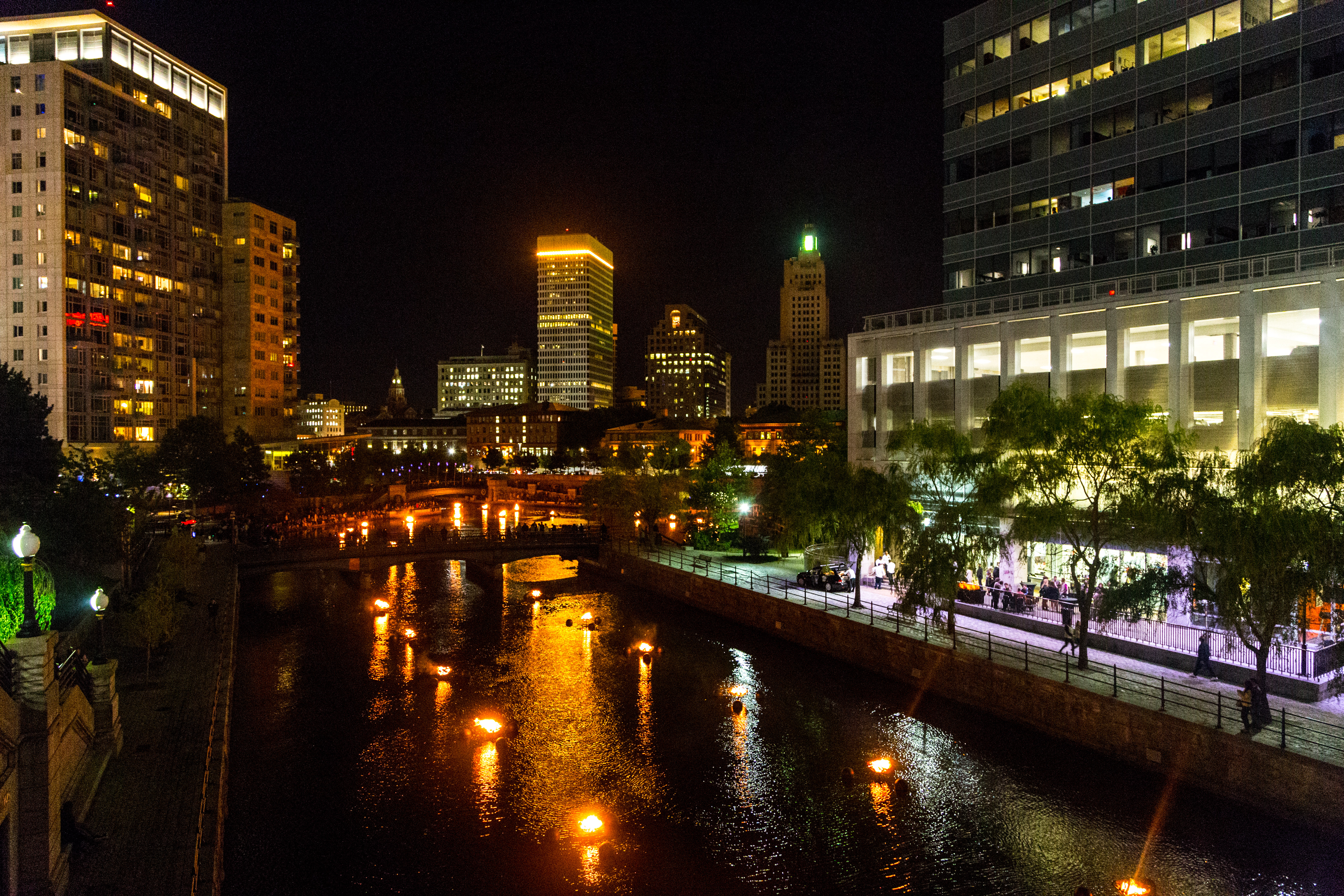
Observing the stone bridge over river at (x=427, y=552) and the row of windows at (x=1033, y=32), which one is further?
the stone bridge over river at (x=427, y=552)

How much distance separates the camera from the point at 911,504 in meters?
36.2

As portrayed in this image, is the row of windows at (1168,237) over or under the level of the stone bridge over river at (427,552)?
over

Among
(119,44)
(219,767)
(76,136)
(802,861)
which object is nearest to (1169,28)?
(802,861)

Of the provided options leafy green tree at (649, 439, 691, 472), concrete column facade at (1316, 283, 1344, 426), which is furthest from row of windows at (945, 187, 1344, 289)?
leafy green tree at (649, 439, 691, 472)

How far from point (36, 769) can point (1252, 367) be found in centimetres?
4015

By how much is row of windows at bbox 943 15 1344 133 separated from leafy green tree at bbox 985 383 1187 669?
18.3 meters

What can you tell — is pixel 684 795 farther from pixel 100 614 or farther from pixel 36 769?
pixel 100 614

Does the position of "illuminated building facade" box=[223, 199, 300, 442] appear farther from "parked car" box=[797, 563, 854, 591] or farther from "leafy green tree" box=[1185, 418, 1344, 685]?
"leafy green tree" box=[1185, 418, 1344, 685]

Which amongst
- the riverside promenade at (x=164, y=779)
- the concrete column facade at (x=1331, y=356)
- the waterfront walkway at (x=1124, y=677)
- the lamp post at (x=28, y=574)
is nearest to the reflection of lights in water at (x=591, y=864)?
the riverside promenade at (x=164, y=779)

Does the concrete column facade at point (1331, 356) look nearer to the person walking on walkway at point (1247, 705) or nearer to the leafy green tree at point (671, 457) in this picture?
the person walking on walkway at point (1247, 705)

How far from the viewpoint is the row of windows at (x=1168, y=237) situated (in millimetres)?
34500

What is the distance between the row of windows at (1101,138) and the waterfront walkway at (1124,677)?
79.2 ft

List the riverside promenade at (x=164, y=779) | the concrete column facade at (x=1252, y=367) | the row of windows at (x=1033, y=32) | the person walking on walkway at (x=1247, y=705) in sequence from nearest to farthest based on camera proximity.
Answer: the riverside promenade at (x=164, y=779), the person walking on walkway at (x=1247, y=705), the concrete column facade at (x=1252, y=367), the row of windows at (x=1033, y=32)

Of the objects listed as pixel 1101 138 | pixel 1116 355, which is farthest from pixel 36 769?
pixel 1101 138
